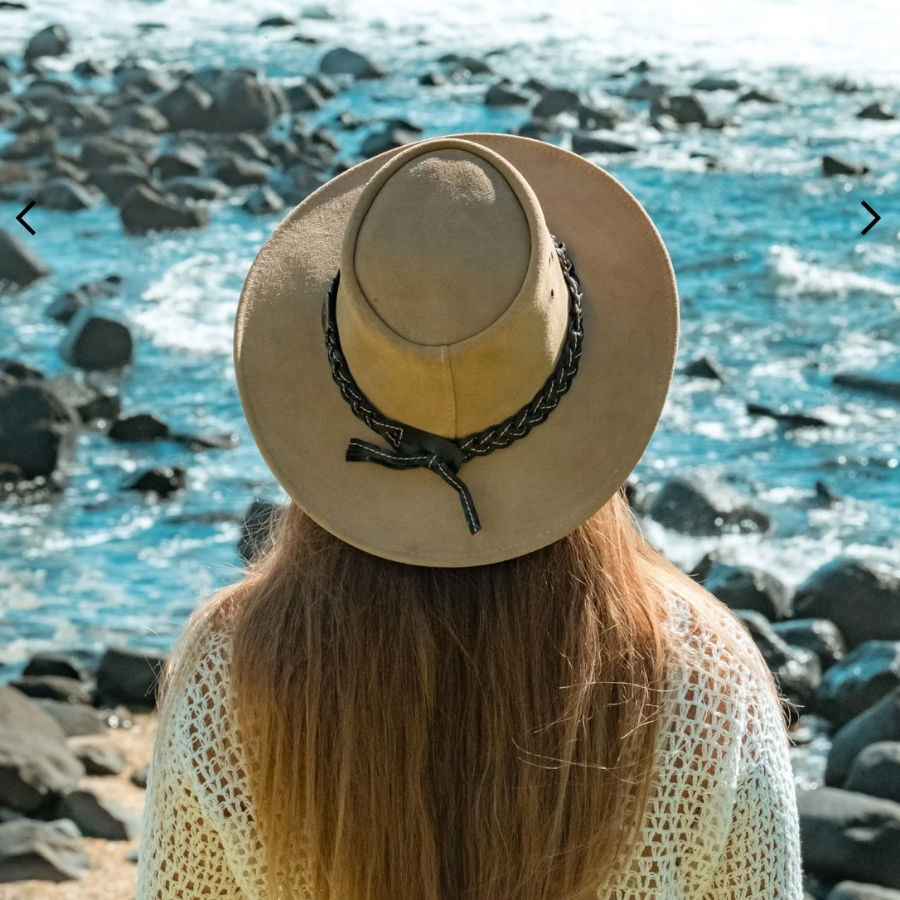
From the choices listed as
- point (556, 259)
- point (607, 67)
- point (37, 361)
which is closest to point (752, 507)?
point (37, 361)

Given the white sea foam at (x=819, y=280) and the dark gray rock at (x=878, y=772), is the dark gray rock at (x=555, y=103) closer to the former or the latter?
the white sea foam at (x=819, y=280)

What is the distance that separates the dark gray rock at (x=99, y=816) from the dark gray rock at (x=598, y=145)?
11345mm

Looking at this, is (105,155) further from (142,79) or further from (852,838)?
(852,838)

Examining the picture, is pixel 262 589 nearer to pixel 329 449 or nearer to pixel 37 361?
pixel 329 449

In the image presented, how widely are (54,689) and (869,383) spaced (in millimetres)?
5729

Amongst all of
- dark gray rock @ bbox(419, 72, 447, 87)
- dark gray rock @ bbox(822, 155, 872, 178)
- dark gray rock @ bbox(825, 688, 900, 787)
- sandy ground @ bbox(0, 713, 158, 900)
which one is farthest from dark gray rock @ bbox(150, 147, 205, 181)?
dark gray rock @ bbox(825, 688, 900, 787)

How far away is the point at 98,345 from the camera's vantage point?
384 inches

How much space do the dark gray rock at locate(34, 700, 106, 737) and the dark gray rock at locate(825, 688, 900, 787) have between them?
8.80 feet

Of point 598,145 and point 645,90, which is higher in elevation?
point 645,90

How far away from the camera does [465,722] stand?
1770 mm

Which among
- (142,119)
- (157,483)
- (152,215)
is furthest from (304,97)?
(157,483)

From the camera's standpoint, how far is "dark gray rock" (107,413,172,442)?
340 inches

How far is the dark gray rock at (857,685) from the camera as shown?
19.2 ft

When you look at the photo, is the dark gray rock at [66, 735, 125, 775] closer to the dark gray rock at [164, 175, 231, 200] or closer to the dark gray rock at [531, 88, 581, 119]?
the dark gray rock at [164, 175, 231, 200]
